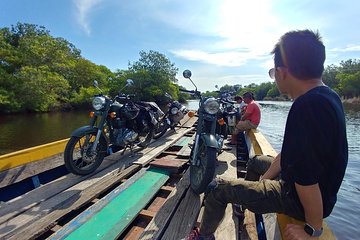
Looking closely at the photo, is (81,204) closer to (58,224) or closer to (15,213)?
(58,224)

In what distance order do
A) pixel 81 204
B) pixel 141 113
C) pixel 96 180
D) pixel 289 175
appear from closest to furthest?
pixel 289 175
pixel 81 204
pixel 96 180
pixel 141 113

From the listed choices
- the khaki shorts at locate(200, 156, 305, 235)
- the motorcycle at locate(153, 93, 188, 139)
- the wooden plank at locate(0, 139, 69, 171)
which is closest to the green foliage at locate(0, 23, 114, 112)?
the motorcycle at locate(153, 93, 188, 139)

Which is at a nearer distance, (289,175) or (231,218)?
(289,175)

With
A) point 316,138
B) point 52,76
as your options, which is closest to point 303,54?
point 316,138

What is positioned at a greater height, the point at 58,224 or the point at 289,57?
the point at 289,57

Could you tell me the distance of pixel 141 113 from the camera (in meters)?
4.86

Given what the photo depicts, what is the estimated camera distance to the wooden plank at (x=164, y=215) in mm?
2109

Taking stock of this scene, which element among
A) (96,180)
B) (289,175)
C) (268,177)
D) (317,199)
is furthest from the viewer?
(96,180)

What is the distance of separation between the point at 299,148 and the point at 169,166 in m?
2.54

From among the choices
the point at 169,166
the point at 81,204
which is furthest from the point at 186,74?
the point at 81,204

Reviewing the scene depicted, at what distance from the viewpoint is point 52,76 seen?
110 ft

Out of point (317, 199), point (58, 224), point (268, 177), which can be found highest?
point (317, 199)

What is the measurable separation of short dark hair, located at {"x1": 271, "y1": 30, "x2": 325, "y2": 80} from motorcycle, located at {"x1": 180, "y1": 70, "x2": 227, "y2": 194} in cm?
154

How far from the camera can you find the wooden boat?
2.13 metres
